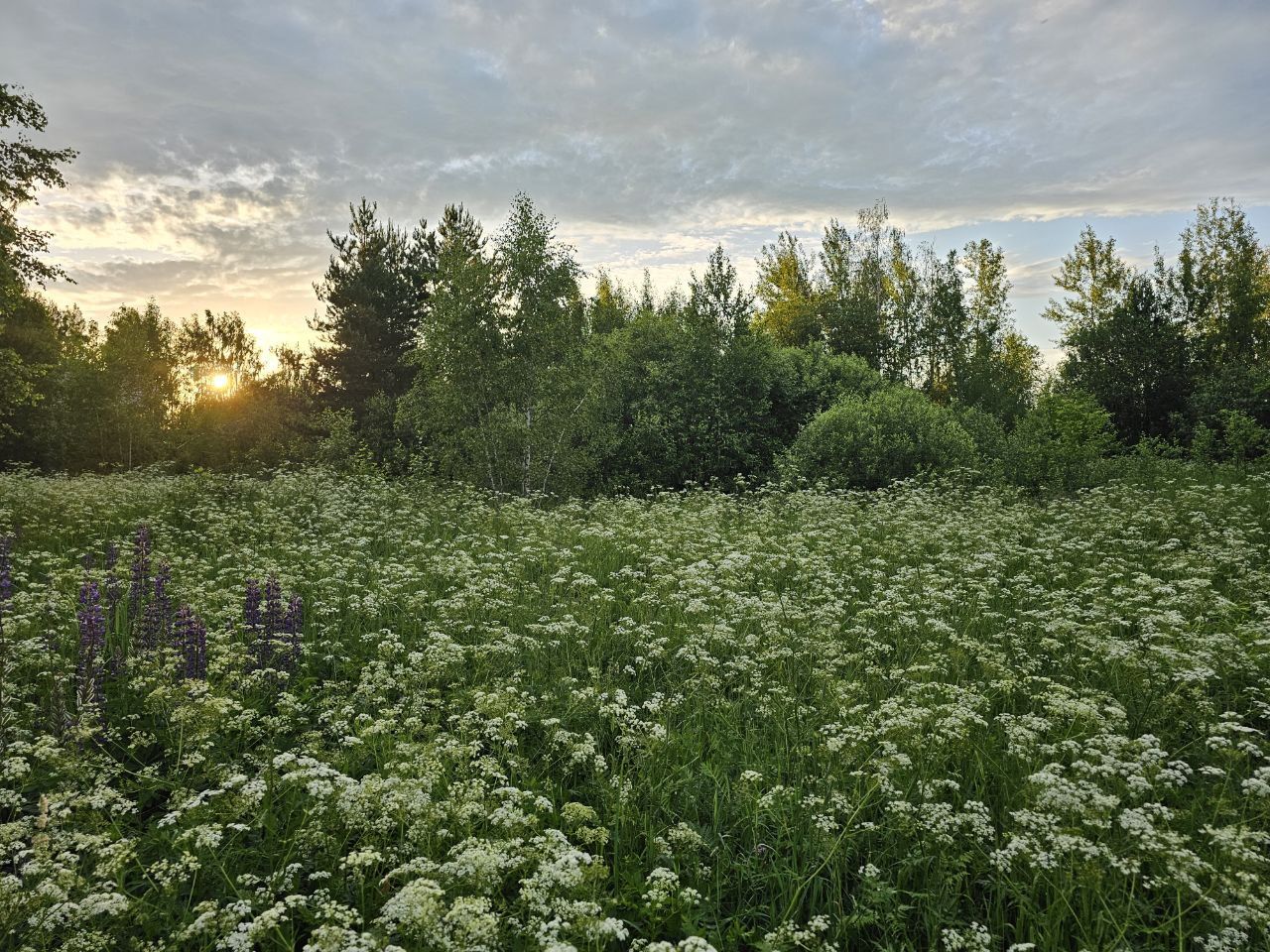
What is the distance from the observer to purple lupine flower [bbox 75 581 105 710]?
4523mm

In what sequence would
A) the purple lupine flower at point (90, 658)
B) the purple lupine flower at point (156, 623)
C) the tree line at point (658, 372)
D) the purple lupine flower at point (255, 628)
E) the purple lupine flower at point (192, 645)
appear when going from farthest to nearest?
the tree line at point (658, 372) < the purple lupine flower at point (156, 623) < the purple lupine flower at point (255, 628) < the purple lupine flower at point (192, 645) < the purple lupine flower at point (90, 658)

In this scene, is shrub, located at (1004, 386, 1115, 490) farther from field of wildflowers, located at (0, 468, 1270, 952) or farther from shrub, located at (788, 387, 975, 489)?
field of wildflowers, located at (0, 468, 1270, 952)

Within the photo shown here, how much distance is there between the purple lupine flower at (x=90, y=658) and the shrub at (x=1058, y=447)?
19269 mm

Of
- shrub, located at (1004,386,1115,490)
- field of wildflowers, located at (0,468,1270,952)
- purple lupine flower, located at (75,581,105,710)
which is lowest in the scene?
field of wildflowers, located at (0,468,1270,952)

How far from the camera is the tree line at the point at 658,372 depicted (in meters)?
18.5

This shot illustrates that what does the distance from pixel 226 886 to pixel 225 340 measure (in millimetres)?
64775

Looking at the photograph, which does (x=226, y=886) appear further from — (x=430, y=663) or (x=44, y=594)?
(x=44, y=594)

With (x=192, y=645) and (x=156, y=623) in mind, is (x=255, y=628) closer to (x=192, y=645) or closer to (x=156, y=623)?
(x=192, y=645)

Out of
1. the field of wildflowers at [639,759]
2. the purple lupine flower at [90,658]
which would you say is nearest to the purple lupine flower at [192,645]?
the field of wildflowers at [639,759]

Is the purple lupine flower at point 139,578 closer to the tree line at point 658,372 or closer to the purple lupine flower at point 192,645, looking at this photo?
the purple lupine flower at point 192,645

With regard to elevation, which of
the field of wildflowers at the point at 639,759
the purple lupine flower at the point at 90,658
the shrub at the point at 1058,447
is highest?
the shrub at the point at 1058,447

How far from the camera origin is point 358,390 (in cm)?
3111

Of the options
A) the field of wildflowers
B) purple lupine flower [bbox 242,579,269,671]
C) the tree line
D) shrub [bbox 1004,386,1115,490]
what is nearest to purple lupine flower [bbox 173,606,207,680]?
the field of wildflowers

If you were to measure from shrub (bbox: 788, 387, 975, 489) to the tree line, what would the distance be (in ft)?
0.22
